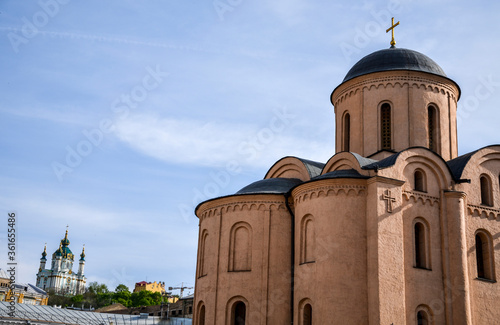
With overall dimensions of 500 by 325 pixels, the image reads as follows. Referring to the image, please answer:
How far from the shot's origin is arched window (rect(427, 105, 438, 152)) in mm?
20422

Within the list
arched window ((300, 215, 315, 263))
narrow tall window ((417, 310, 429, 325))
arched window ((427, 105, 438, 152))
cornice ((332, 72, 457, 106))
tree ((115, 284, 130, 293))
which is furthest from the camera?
tree ((115, 284, 130, 293))

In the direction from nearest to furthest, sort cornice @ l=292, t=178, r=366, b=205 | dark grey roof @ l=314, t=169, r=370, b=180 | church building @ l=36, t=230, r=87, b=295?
cornice @ l=292, t=178, r=366, b=205, dark grey roof @ l=314, t=169, r=370, b=180, church building @ l=36, t=230, r=87, b=295

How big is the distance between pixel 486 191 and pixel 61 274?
100781 millimetres

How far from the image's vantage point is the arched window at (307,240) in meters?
17.2

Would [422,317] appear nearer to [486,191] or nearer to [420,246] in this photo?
[420,246]

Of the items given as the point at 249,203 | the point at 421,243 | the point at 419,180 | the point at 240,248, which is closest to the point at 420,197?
the point at 419,180

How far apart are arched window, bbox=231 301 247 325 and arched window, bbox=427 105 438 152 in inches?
361

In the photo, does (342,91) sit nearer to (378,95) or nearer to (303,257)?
(378,95)

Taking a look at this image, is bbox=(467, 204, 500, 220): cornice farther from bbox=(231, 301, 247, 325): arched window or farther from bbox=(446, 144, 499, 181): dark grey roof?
bbox=(231, 301, 247, 325): arched window

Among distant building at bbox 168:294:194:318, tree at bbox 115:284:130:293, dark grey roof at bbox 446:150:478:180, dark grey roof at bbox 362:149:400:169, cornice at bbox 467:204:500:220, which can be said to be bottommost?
distant building at bbox 168:294:194:318

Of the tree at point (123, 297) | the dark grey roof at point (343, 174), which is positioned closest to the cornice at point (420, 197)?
the dark grey roof at point (343, 174)

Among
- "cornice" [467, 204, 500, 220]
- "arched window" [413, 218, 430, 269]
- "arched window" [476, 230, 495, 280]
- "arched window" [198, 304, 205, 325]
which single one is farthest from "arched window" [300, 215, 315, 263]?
"arched window" [476, 230, 495, 280]

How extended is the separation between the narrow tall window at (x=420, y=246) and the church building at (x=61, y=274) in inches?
3842

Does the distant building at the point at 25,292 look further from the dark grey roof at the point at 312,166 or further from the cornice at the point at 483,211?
the cornice at the point at 483,211
